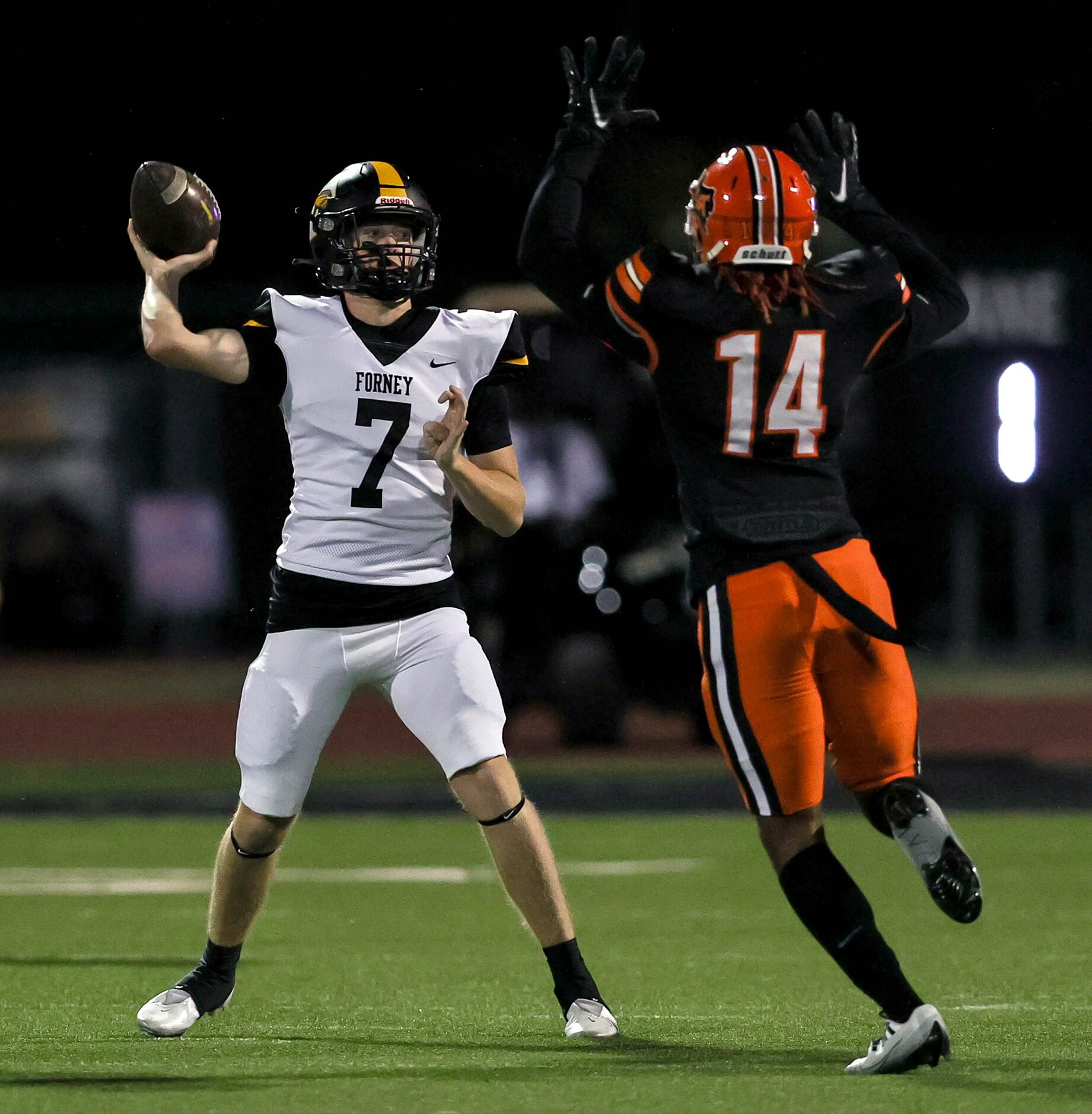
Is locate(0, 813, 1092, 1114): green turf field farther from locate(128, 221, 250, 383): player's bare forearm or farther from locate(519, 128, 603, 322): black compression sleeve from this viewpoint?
locate(519, 128, 603, 322): black compression sleeve

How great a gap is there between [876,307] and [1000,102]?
17145 mm

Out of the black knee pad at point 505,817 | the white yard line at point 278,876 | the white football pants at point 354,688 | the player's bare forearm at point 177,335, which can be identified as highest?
the player's bare forearm at point 177,335

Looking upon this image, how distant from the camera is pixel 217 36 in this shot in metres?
22.2

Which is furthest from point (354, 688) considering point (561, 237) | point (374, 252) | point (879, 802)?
point (879, 802)

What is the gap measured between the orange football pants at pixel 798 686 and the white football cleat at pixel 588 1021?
2.61 feet

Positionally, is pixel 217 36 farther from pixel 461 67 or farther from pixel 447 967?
pixel 447 967

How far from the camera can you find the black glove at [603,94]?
227 inches

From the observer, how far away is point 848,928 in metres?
5.05

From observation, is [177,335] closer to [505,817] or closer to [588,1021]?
[505,817]

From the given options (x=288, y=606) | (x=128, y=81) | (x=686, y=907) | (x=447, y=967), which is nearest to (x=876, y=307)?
(x=288, y=606)

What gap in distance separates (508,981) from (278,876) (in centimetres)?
300

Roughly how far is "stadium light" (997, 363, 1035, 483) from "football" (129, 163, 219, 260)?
16173mm

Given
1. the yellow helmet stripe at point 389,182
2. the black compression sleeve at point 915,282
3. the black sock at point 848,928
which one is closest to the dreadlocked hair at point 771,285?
the black compression sleeve at point 915,282

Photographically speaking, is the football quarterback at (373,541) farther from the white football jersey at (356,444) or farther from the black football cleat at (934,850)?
the black football cleat at (934,850)
